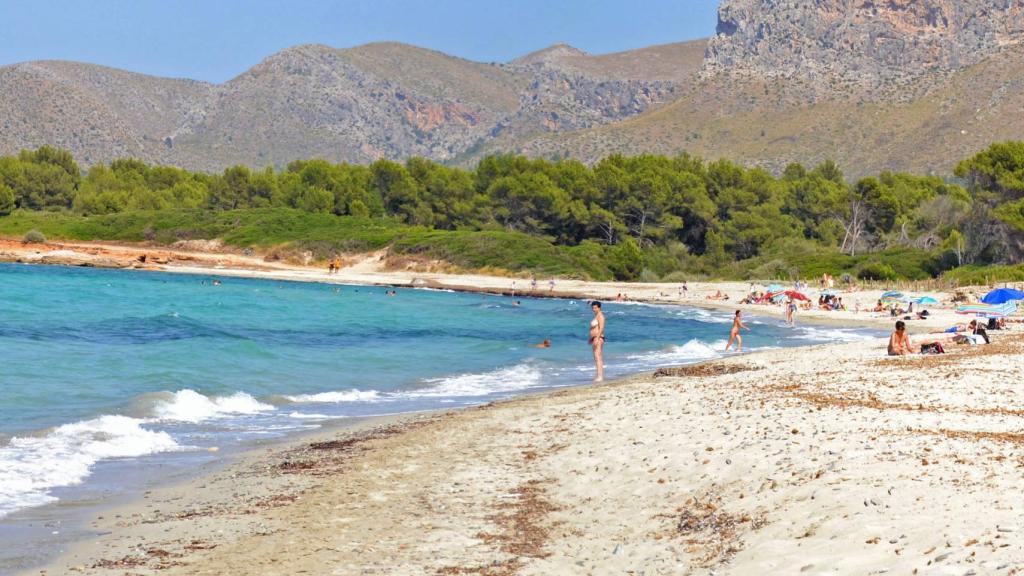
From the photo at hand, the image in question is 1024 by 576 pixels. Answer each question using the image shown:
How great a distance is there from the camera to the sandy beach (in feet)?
25.4

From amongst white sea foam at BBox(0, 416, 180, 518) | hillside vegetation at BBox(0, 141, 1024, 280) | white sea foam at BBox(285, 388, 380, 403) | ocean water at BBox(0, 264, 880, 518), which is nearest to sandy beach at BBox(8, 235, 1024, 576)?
white sea foam at BBox(0, 416, 180, 518)

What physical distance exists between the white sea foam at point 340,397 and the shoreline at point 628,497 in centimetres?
471

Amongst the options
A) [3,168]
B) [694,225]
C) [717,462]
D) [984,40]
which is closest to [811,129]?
[984,40]

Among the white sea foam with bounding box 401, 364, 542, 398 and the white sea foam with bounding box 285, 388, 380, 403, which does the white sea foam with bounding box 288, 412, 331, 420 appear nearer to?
the white sea foam with bounding box 285, 388, 380, 403

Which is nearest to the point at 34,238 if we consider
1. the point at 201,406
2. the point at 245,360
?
the point at 245,360

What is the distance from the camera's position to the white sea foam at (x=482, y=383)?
22.1 metres

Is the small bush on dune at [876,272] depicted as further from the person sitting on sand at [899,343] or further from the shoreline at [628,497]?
the shoreline at [628,497]

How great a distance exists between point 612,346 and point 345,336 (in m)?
9.48

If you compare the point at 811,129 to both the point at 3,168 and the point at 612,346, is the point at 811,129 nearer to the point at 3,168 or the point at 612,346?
the point at 3,168

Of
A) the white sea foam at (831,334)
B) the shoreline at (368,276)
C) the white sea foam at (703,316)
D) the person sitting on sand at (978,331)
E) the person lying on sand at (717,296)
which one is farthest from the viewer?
the person lying on sand at (717,296)

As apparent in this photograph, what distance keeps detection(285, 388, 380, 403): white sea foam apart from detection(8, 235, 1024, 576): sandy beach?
12.0 ft

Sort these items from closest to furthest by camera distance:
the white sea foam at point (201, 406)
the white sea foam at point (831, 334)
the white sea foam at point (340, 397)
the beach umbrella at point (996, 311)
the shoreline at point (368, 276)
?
1. the white sea foam at point (201, 406)
2. the white sea foam at point (340, 397)
3. the white sea foam at point (831, 334)
4. the beach umbrella at point (996, 311)
5. the shoreline at point (368, 276)

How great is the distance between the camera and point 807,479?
31.0 feet

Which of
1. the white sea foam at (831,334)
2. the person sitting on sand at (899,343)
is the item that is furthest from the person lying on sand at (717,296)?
the person sitting on sand at (899,343)
